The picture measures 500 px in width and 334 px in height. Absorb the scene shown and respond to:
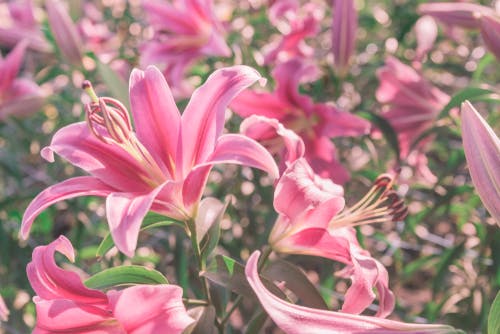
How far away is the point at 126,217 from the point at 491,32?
0.49m

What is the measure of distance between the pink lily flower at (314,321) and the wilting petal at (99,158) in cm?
15

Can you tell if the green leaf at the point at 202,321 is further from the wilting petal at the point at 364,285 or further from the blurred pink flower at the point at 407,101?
the blurred pink flower at the point at 407,101

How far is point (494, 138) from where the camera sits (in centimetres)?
50

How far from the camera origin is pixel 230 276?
1.87ft

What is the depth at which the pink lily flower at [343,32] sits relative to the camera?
942 mm

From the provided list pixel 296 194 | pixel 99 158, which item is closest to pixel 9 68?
pixel 99 158

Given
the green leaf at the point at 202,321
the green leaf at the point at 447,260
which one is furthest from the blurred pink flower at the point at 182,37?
the green leaf at the point at 202,321

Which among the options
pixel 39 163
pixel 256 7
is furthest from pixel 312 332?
pixel 39 163

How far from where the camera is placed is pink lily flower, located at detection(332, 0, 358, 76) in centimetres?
94

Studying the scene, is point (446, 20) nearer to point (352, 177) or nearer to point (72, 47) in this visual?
point (352, 177)

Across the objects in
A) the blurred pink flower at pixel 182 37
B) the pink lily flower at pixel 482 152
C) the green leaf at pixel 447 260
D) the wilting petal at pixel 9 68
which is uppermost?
the pink lily flower at pixel 482 152

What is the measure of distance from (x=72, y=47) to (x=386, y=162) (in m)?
0.60

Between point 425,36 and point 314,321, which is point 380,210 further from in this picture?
point 425,36

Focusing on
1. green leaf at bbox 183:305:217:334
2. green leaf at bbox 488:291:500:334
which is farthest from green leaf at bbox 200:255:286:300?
green leaf at bbox 488:291:500:334
